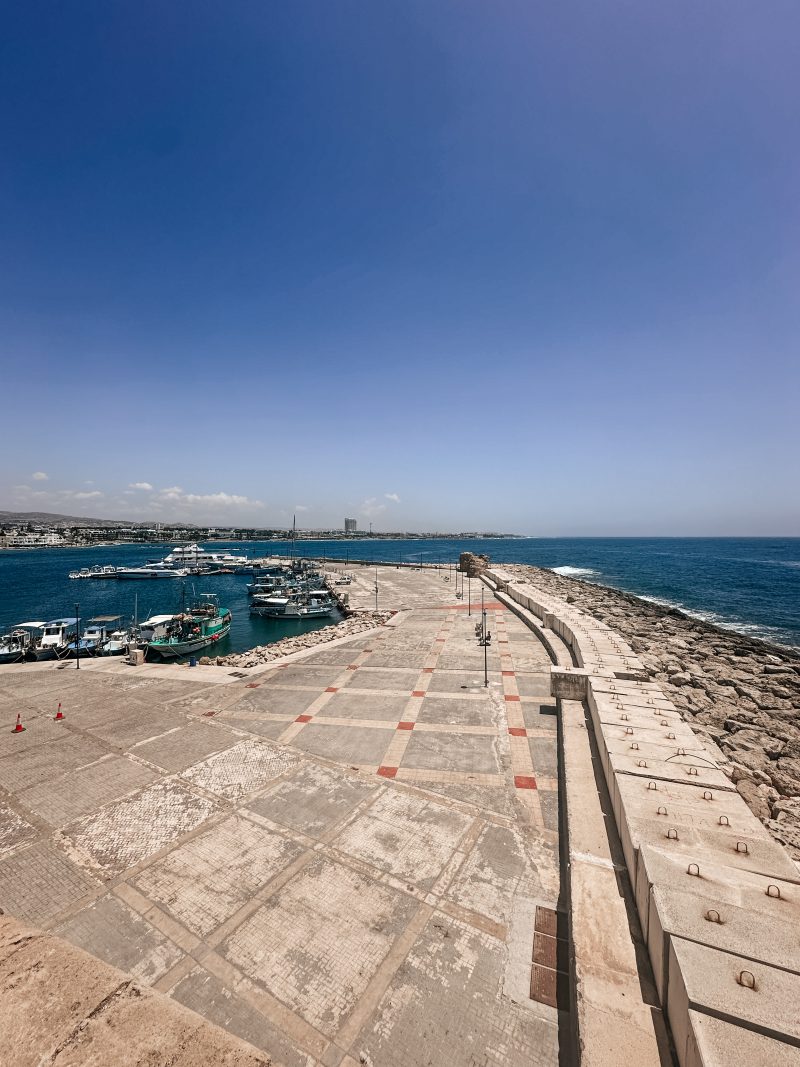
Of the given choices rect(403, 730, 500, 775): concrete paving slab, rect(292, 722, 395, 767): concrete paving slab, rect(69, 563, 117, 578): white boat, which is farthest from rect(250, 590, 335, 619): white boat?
rect(69, 563, 117, 578): white boat

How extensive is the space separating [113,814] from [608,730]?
10.7 meters

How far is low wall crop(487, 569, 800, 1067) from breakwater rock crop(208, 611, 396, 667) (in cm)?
1597

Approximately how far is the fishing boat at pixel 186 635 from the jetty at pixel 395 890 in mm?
16562

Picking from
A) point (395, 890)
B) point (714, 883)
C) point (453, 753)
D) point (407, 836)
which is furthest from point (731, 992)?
point (453, 753)

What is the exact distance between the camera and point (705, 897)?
203 inches

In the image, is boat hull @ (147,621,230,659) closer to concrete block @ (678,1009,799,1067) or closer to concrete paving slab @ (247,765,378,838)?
concrete paving slab @ (247,765,378,838)

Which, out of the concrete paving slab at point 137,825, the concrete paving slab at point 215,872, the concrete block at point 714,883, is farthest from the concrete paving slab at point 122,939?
the concrete block at point 714,883

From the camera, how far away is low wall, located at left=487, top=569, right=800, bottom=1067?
12.6 ft

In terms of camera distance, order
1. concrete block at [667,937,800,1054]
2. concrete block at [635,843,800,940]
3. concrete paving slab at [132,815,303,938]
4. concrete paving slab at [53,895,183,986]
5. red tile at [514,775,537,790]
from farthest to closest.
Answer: red tile at [514,775,537,790] < concrete paving slab at [132,815,303,938] < concrete paving slab at [53,895,183,986] < concrete block at [635,843,800,940] < concrete block at [667,937,800,1054]

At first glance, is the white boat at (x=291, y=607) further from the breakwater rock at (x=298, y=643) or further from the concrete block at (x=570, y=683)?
the concrete block at (x=570, y=683)

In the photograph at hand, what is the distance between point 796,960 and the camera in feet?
14.1

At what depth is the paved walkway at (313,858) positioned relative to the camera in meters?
5.44

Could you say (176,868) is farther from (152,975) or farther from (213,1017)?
(213,1017)

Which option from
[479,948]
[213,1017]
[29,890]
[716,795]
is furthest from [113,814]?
[716,795]
